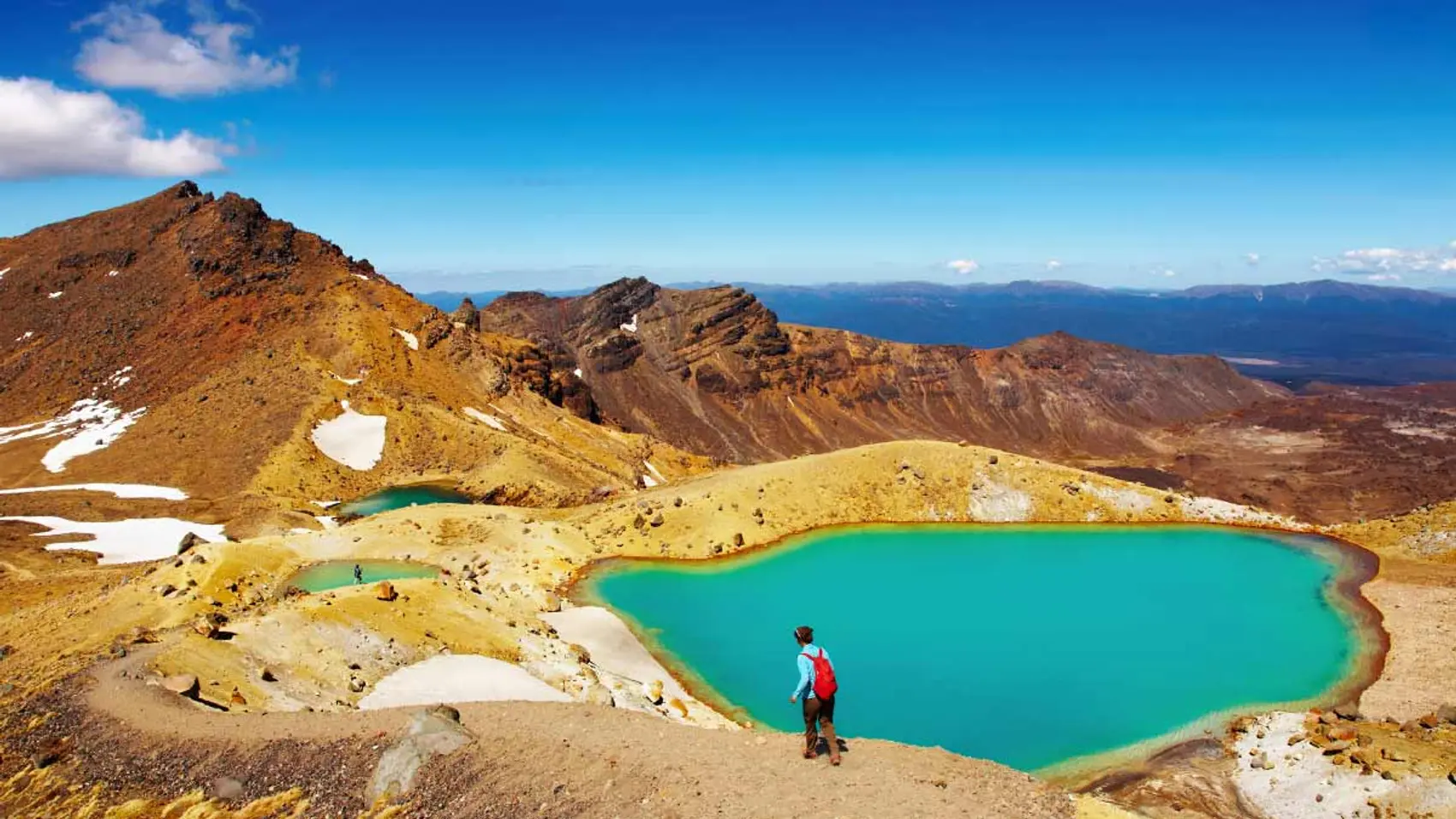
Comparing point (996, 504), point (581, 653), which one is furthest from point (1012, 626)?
point (581, 653)

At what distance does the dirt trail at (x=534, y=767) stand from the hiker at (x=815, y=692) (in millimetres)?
415

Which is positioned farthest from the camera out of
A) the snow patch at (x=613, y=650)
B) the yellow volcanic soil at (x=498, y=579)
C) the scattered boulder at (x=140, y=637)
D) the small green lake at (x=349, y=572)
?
the small green lake at (x=349, y=572)

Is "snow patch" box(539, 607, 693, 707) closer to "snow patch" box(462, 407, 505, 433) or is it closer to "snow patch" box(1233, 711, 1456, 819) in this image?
"snow patch" box(1233, 711, 1456, 819)

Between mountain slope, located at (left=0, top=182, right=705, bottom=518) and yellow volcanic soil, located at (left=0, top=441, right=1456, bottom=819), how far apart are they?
16.3m

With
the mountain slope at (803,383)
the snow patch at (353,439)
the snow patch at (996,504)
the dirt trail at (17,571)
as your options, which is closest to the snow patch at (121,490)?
the snow patch at (353,439)

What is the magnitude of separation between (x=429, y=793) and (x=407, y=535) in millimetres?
36374

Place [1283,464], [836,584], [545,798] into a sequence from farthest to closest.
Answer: [1283,464], [836,584], [545,798]

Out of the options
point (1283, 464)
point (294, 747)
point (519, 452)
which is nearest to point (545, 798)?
point (294, 747)

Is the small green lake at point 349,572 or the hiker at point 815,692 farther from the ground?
the hiker at point 815,692

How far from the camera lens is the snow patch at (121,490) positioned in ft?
199

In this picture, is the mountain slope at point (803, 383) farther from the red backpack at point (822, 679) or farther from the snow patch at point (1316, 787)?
the red backpack at point (822, 679)

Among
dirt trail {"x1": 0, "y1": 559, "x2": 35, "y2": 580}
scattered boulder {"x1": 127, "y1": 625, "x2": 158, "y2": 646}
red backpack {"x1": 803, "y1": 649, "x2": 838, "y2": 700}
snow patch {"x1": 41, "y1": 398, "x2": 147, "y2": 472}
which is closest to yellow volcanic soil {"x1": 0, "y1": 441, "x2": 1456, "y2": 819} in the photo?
dirt trail {"x1": 0, "y1": 559, "x2": 35, "y2": 580}

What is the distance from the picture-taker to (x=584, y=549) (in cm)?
5006

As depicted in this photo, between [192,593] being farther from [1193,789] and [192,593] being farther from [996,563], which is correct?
[996,563]
